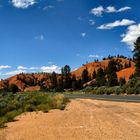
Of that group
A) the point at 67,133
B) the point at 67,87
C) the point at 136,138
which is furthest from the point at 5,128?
the point at 67,87

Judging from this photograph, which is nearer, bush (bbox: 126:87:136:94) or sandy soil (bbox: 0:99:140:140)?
sandy soil (bbox: 0:99:140:140)

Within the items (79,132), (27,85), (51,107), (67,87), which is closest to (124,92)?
(51,107)

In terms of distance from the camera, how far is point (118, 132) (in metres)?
15.8

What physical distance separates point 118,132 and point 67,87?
13583 cm

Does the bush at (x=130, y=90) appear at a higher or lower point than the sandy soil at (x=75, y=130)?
higher

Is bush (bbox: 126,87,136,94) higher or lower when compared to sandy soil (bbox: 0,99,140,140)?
higher

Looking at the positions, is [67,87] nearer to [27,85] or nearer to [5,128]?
[27,85]

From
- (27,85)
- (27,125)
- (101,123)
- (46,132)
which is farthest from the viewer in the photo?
(27,85)

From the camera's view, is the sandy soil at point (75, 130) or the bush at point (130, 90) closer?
the sandy soil at point (75, 130)

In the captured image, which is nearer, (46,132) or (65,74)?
(46,132)

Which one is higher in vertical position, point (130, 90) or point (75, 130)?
point (130, 90)

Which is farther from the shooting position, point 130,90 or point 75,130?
point 130,90

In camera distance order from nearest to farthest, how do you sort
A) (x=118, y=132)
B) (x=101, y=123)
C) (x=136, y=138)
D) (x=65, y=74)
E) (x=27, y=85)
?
(x=136, y=138) < (x=118, y=132) < (x=101, y=123) < (x=65, y=74) < (x=27, y=85)

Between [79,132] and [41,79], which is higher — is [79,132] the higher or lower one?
the lower one
